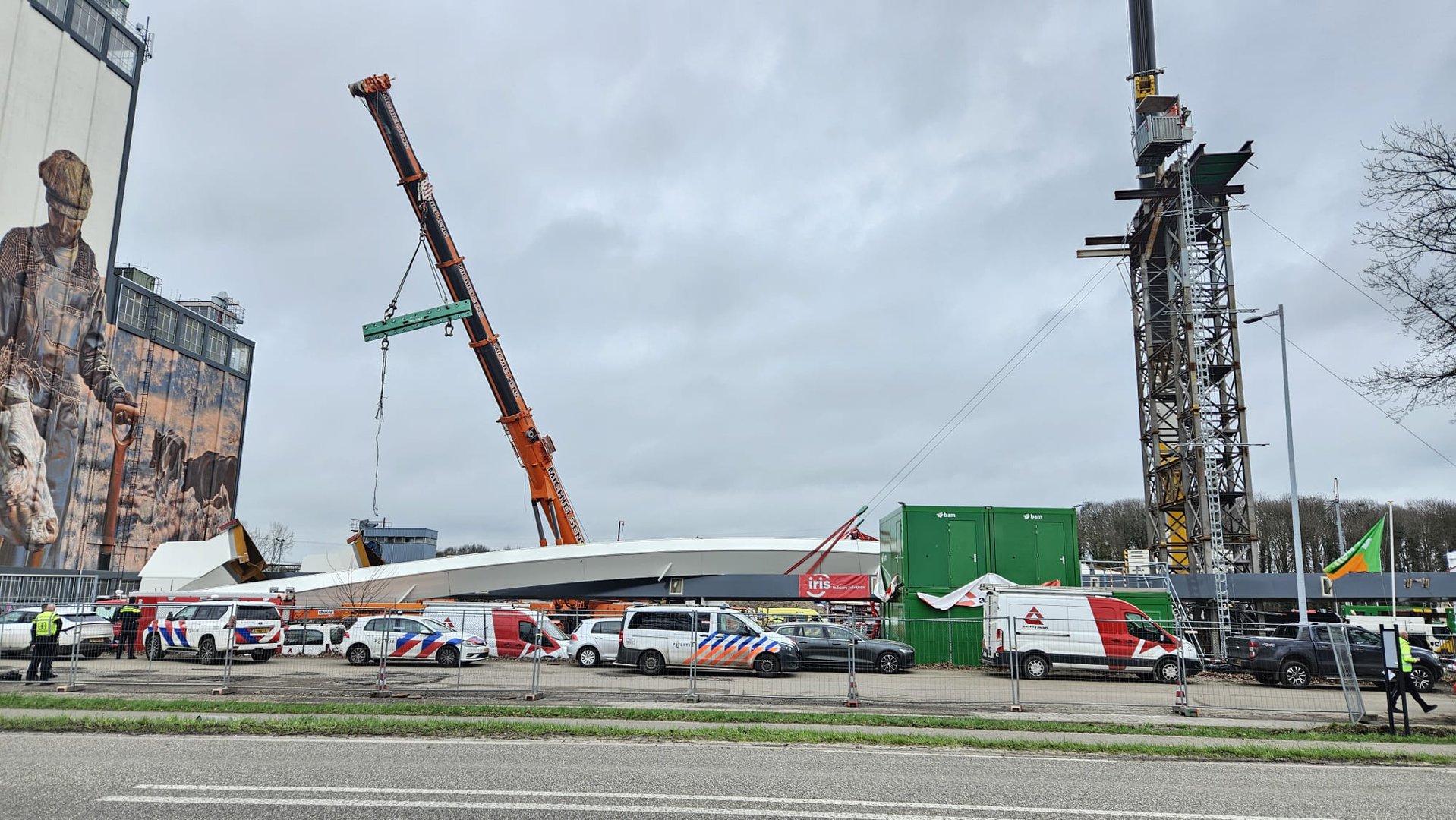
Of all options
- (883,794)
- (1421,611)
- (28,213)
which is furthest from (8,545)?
(1421,611)

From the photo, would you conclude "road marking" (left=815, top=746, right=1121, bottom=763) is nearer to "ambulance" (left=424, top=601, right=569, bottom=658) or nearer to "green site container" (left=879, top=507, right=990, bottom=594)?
"ambulance" (left=424, top=601, right=569, bottom=658)

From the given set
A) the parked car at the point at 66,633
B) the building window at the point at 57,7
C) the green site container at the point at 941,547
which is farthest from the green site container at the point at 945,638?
the building window at the point at 57,7

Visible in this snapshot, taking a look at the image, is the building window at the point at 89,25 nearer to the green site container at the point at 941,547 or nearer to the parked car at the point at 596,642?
the parked car at the point at 596,642

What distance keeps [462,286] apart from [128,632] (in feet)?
46.9

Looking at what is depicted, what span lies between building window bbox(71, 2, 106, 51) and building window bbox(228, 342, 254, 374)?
3021 centimetres

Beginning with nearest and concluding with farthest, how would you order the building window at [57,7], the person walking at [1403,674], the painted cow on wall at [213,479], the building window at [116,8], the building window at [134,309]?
1. the person walking at [1403,674]
2. the building window at [57,7]
3. the building window at [116,8]
4. the building window at [134,309]
5. the painted cow on wall at [213,479]

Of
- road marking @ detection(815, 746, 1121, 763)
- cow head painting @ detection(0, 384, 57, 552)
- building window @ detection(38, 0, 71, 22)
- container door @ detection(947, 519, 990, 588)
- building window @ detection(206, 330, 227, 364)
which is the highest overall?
building window @ detection(38, 0, 71, 22)

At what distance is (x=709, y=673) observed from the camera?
22.4 meters

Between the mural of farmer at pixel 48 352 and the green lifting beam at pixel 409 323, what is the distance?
50.1m

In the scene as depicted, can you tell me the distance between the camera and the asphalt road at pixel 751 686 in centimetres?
1689

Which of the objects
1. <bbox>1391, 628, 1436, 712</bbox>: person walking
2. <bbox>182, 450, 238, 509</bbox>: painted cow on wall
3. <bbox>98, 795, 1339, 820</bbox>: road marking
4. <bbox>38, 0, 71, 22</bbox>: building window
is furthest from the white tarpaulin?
<bbox>182, 450, 238, 509</bbox>: painted cow on wall

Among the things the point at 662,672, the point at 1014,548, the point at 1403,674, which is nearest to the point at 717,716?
the point at 662,672

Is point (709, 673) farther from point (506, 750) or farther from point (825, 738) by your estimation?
point (506, 750)

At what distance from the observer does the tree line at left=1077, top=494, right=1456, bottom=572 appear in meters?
80.8
